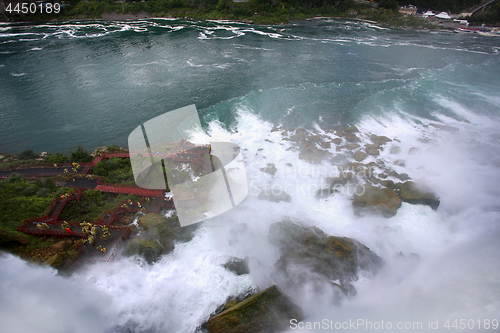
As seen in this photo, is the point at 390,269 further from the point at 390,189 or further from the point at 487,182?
the point at 487,182

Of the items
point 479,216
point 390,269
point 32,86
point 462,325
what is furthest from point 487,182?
point 32,86

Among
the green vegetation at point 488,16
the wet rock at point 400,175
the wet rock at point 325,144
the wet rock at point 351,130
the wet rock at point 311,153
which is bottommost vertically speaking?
the wet rock at point 400,175

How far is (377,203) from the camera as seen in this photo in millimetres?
15758

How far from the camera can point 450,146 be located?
21984 millimetres

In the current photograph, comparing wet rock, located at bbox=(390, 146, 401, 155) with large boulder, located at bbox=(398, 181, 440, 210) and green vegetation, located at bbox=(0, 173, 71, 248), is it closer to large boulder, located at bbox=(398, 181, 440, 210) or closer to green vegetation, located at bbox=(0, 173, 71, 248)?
large boulder, located at bbox=(398, 181, 440, 210)

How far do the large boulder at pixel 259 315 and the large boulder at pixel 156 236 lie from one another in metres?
4.69

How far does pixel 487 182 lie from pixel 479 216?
176 inches

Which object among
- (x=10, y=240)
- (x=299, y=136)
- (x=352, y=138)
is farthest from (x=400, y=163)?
(x=10, y=240)

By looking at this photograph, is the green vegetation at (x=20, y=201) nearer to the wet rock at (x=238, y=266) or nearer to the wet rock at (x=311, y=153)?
the wet rock at (x=238, y=266)

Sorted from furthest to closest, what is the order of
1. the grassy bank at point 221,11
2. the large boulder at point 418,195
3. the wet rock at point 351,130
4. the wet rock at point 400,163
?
the grassy bank at point 221,11, the wet rock at point 351,130, the wet rock at point 400,163, the large boulder at point 418,195

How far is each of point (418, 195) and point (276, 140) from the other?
1261 cm

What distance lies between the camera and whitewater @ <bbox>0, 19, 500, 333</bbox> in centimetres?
1029

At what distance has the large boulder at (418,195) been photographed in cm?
1589

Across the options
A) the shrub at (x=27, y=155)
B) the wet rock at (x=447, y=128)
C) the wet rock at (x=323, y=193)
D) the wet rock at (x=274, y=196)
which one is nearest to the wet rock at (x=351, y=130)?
the wet rock at (x=447, y=128)
